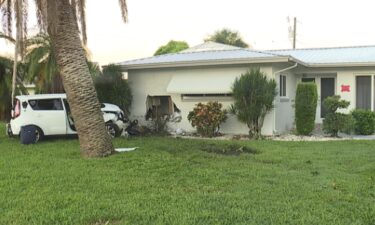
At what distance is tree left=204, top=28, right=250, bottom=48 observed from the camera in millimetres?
51312

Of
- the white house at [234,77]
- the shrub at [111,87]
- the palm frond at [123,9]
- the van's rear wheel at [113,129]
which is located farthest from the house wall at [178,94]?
the palm frond at [123,9]

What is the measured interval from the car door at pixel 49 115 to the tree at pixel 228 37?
37.9 meters

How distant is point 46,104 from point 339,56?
42.8ft

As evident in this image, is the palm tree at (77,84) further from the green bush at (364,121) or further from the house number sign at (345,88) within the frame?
the house number sign at (345,88)

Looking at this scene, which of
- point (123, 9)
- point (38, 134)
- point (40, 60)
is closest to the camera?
point (123, 9)

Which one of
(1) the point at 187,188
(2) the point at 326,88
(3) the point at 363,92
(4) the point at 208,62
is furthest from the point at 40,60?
(1) the point at 187,188

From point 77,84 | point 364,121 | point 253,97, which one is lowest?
point 364,121

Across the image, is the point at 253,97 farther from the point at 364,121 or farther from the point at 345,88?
the point at 345,88

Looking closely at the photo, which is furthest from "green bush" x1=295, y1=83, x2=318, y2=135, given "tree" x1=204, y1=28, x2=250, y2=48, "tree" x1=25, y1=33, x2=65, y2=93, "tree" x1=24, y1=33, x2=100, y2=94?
"tree" x1=204, y1=28, x2=250, y2=48

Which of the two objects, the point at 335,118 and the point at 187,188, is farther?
the point at 335,118

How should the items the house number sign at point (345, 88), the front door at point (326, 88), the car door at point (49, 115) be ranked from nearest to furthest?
1. the car door at point (49, 115)
2. the house number sign at point (345, 88)
3. the front door at point (326, 88)

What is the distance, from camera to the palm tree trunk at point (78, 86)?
1047 cm

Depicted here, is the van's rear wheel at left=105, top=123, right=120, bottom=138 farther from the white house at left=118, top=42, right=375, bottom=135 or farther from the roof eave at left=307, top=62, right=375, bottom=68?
the roof eave at left=307, top=62, right=375, bottom=68

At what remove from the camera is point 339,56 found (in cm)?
2127
